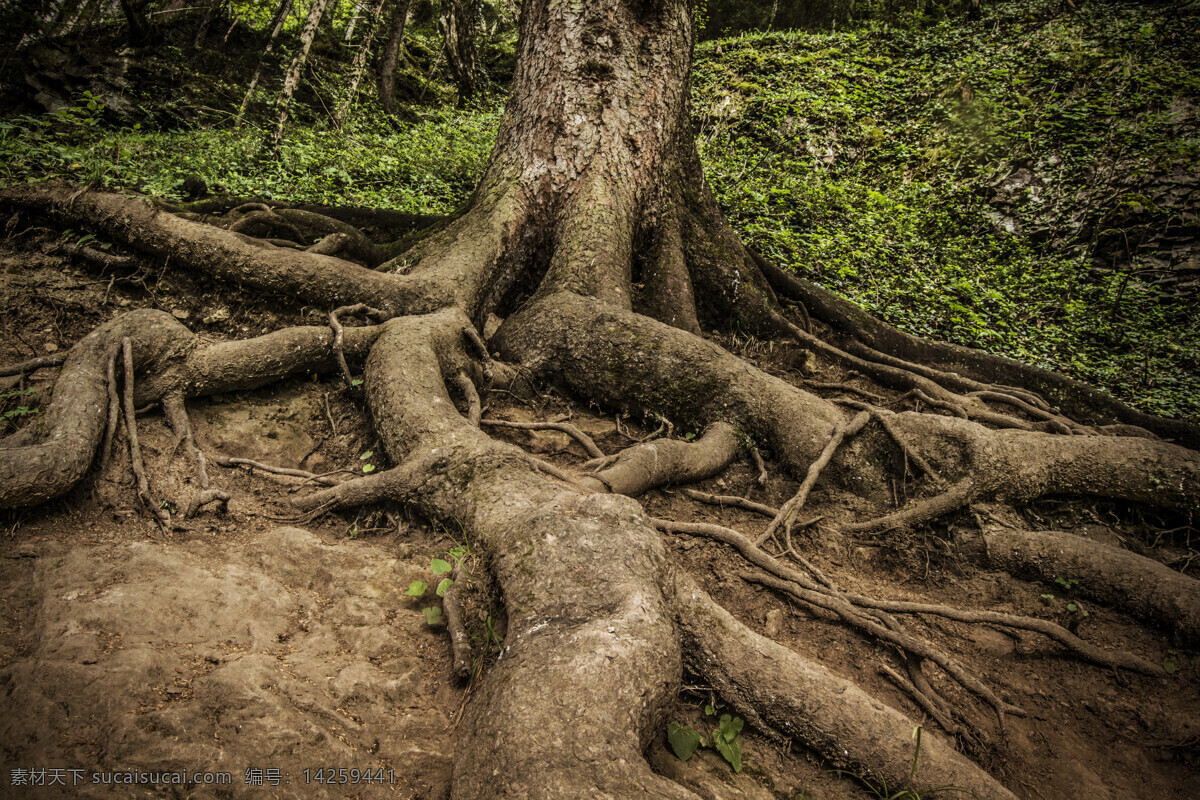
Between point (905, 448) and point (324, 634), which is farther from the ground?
point (905, 448)

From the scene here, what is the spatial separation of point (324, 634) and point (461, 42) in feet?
45.9

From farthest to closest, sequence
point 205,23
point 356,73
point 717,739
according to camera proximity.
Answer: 1. point 356,73
2. point 205,23
3. point 717,739

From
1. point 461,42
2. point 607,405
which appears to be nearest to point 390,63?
point 461,42

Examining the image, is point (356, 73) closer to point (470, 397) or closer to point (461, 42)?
point (461, 42)

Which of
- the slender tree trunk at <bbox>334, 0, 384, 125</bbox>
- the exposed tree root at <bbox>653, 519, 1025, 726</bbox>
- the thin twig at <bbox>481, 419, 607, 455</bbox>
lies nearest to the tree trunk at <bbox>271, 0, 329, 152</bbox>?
the slender tree trunk at <bbox>334, 0, 384, 125</bbox>

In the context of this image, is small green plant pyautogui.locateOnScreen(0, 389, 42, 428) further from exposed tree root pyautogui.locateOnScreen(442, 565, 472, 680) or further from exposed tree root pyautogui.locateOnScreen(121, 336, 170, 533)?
exposed tree root pyautogui.locateOnScreen(442, 565, 472, 680)

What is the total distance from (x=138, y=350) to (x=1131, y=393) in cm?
855

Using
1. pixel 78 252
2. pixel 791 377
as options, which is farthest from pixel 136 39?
pixel 791 377

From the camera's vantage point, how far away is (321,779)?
1440mm

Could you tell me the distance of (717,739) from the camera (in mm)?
1861

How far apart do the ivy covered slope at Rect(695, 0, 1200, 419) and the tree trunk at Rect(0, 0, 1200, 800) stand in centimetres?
183

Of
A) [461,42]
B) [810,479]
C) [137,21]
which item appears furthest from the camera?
[461,42]

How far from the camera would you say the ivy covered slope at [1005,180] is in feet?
20.0

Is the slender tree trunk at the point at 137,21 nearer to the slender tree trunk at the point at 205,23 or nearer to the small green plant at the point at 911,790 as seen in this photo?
the slender tree trunk at the point at 205,23
